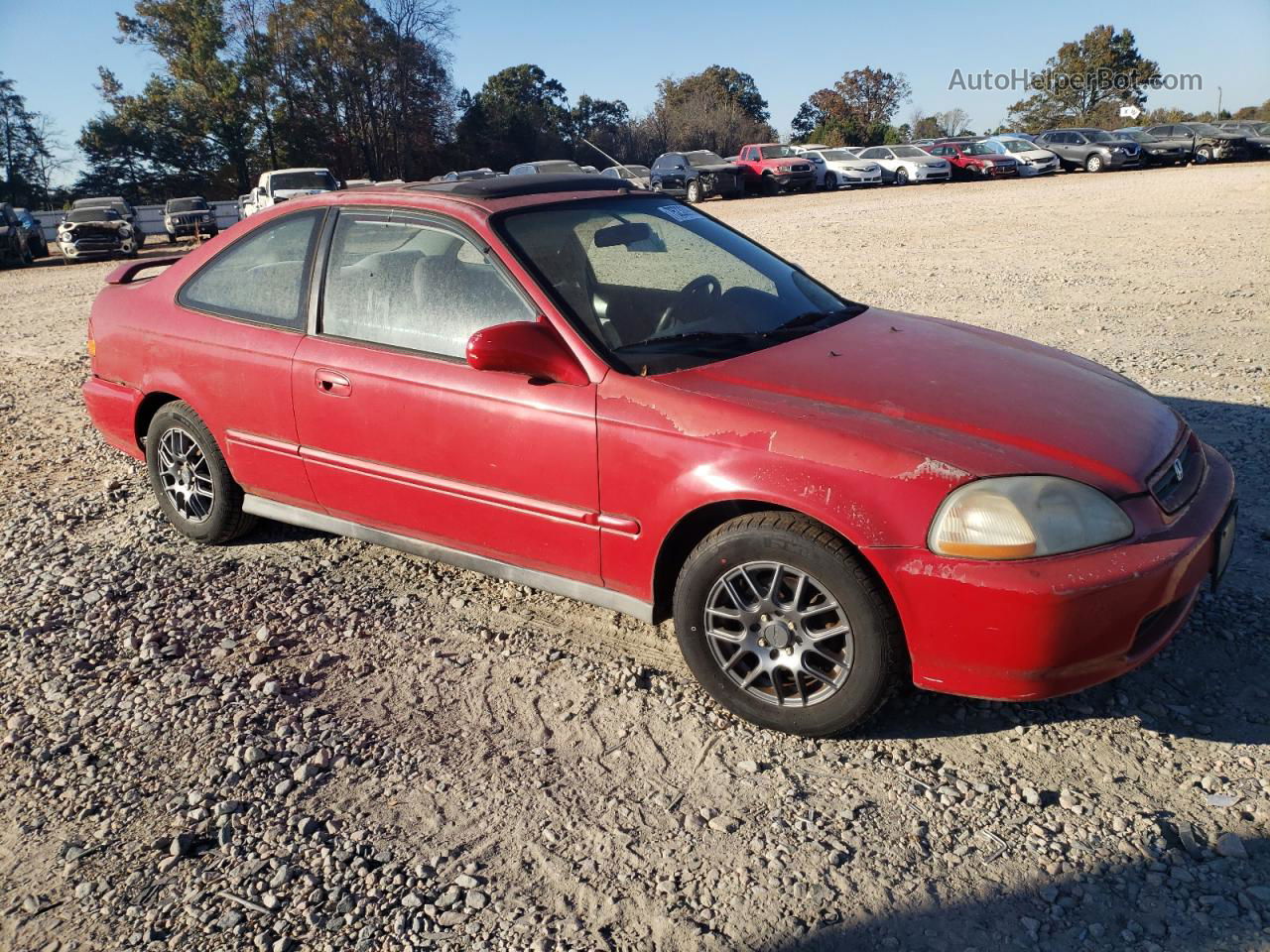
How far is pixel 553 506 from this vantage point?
345cm

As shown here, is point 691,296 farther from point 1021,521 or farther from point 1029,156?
point 1029,156

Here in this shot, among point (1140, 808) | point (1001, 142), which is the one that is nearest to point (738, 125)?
point (1001, 142)

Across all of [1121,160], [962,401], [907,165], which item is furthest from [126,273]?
[1121,160]

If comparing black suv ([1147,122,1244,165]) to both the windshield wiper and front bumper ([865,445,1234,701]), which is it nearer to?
the windshield wiper

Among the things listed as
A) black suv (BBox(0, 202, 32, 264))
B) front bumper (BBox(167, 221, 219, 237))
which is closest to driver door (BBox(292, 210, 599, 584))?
black suv (BBox(0, 202, 32, 264))

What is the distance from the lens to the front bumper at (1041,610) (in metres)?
2.68

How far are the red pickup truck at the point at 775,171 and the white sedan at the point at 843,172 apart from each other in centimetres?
55

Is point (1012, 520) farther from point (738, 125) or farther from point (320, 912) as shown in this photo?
point (738, 125)

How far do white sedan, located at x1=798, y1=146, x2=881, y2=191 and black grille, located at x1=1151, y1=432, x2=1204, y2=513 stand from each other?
31.7 metres

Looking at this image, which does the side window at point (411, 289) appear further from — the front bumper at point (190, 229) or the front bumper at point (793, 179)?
the front bumper at point (793, 179)

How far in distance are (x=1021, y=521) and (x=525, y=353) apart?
63.0 inches

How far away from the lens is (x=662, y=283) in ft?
13.0

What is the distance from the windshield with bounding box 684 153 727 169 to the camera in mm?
32594

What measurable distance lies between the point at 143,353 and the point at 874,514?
3.52 m
